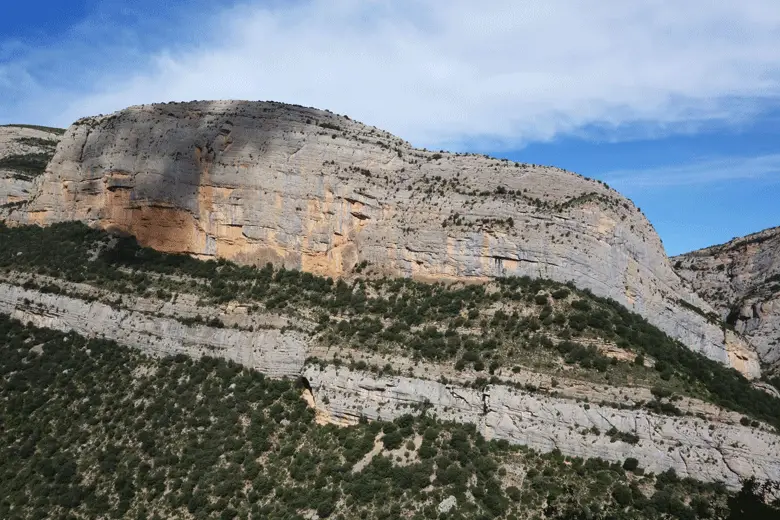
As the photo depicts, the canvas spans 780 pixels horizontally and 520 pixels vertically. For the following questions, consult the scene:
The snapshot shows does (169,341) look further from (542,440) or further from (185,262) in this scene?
(542,440)

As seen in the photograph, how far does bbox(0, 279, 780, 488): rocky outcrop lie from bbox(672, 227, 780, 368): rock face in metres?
36.7

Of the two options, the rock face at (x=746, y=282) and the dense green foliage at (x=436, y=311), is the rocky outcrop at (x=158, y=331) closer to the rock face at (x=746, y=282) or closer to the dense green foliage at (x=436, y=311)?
the dense green foliage at (x=436, y=311)

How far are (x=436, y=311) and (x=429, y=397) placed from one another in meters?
6.76

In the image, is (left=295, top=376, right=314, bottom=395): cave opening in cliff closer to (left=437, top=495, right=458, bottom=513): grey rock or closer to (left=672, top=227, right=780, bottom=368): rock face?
(left=437, top=495, right=458, bottom=513): grey rock

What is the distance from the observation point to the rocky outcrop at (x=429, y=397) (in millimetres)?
28312

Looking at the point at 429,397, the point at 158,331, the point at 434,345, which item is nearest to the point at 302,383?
the point at 429,397

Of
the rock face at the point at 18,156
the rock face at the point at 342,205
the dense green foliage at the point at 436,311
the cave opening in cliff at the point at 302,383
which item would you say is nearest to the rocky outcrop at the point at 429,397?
the cave opening in cliff at the point at 302,383

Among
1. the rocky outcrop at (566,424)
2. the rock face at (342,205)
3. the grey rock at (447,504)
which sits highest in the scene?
the rock face at (342,205)

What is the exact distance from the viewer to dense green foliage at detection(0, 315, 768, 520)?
27.4 metres

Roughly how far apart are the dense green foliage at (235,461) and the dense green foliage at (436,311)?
459cm

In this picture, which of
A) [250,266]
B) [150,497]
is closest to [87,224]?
[250,266]

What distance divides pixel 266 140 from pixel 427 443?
26885 mm

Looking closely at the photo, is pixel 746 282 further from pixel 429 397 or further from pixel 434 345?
pixel 429 397

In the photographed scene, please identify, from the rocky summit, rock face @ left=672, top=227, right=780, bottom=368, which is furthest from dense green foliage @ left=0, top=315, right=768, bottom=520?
rock face @ left=672, top=227, right=780, bottom=368
